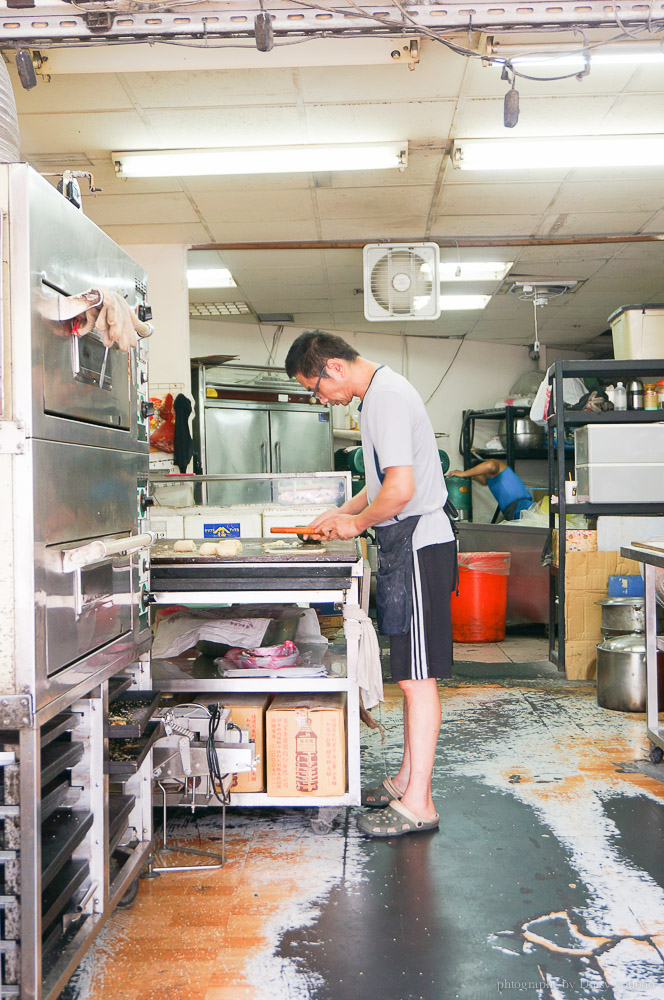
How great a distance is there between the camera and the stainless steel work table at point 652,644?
10.9 feet

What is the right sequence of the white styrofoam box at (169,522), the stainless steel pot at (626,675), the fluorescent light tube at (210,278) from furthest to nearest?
the fluorescent light tube at (210,278)
the white styrofoam box at (169,522)
the stainless steel pot at (626,675)

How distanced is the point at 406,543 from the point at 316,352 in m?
0.73

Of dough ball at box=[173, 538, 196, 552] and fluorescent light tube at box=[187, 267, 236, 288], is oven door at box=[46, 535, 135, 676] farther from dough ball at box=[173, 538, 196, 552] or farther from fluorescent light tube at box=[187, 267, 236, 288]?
fluorescent light tube at box=[187, 267, 236, 288]

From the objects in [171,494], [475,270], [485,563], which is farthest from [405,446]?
[475,270]

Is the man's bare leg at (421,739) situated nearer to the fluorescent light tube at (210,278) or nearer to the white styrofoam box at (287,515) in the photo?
the white styrofoam box at (287,515)

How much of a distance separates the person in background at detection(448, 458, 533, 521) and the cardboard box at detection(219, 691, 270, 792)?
5.07 metres

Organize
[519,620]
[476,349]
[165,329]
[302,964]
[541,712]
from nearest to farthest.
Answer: [302,964]
[541,712]
[165,329]
[519,620]
[476,349]

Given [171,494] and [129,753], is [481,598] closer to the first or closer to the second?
[171,494]

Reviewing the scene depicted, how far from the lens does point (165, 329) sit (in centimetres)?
602

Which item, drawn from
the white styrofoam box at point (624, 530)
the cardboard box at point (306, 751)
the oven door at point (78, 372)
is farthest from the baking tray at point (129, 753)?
the white styrofoam box at point (624, 530)

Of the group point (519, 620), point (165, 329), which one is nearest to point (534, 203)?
point (165, 329)

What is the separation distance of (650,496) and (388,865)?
10.4ft

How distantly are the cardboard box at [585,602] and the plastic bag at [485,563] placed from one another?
108cm

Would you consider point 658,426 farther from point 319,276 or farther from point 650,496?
point 319,276
